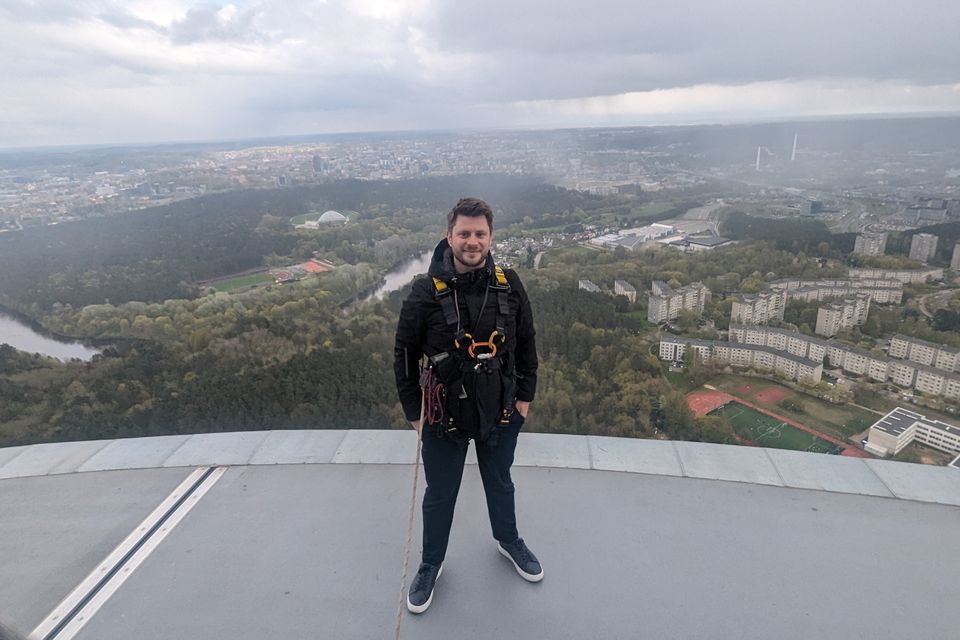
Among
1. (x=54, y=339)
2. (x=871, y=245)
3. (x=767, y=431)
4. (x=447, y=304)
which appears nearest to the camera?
(x=447, y=304)

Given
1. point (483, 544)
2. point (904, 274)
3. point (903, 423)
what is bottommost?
point (904, 274)

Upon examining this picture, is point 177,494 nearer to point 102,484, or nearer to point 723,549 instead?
point 102,484

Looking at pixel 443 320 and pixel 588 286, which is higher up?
pixel 443 320

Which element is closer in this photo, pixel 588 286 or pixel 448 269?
pixel 448 269

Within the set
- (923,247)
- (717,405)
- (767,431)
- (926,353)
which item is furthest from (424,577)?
(923,247)

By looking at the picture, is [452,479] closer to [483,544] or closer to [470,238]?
[483,544]

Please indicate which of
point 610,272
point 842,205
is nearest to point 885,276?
point 610,272

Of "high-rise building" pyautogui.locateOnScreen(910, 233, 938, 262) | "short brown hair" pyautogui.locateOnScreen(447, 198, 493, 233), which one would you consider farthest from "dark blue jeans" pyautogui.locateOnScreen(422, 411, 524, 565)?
"high-rise building" pyautogui.locateOnScreen(910, 233, 938, 262)
